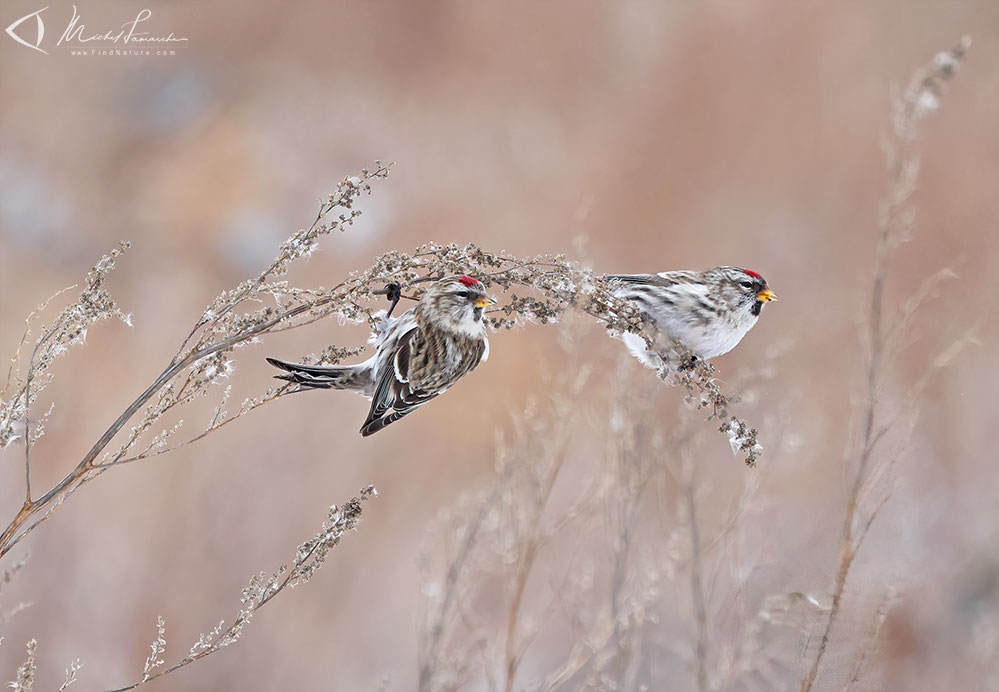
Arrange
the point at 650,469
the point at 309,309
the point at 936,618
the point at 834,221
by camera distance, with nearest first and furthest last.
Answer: the point at 309,309 < the point at 650,469 < the point at 936,618 < the point at 834,221

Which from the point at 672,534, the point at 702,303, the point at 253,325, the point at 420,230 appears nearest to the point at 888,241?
the point at 702,303

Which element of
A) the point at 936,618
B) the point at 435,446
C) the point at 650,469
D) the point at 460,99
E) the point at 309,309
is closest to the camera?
the point at 309,309

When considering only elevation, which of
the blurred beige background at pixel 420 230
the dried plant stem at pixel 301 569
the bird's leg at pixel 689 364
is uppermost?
the blurred beige background at pixel 420 230

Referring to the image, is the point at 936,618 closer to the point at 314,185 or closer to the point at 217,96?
the point at 314,185

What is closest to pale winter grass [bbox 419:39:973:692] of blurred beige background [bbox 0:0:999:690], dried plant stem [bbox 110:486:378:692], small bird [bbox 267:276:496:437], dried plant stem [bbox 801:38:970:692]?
Answer: dried plant stem [bbox 801:38:970:692]

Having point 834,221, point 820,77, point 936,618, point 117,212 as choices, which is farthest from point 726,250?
point 117,212

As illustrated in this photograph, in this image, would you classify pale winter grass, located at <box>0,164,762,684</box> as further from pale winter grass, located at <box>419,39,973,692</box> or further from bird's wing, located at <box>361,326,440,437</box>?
→ bird's wing, located at <box>361,326,440,437</box>

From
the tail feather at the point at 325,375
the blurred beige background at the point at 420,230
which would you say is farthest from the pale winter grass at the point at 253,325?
the blurred beige background at the point at 420,230

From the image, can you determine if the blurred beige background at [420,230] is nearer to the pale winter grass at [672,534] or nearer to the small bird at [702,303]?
the pale winter grass at [672,534]
